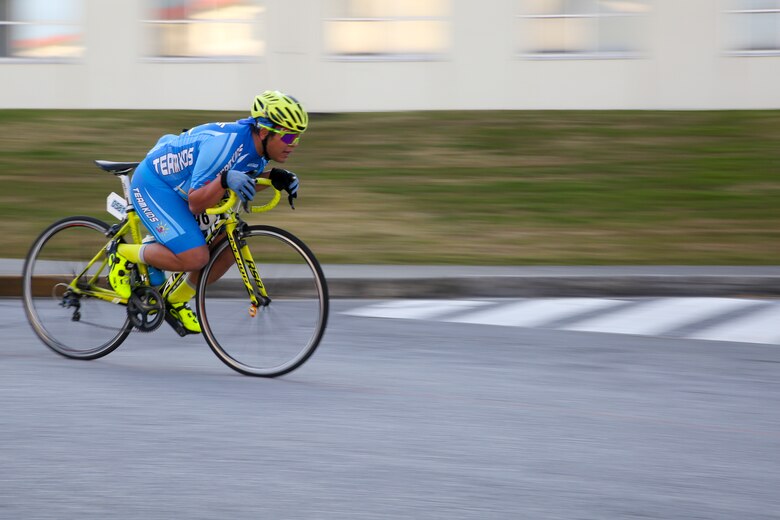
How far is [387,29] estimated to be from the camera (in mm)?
21922

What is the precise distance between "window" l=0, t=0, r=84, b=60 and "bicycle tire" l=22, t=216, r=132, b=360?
602 inches

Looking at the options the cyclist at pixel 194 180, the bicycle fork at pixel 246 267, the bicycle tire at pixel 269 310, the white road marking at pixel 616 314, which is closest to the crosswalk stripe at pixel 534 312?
the white road marking at pixel 616 314

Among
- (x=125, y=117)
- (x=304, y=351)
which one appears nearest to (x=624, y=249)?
(x=304, y=351)

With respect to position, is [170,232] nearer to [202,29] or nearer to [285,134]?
[285,134]

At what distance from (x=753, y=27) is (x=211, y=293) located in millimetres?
17038

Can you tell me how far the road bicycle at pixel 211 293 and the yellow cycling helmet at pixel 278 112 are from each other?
0.35m

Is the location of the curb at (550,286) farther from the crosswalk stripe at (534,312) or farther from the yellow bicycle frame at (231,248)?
the yellow bicycle frame at (231,248)

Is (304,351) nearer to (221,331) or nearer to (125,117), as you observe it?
(221,331)

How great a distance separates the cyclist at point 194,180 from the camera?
21.1 ft

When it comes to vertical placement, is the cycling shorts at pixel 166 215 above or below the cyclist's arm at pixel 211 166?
below

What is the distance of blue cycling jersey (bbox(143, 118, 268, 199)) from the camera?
6.50m

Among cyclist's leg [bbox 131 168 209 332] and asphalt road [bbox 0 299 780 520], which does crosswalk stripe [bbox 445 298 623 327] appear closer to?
asphalt road [bbox 0 299 780 520]

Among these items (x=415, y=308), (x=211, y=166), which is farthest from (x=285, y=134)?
(x=415, y=308)

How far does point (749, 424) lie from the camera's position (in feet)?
19.4
